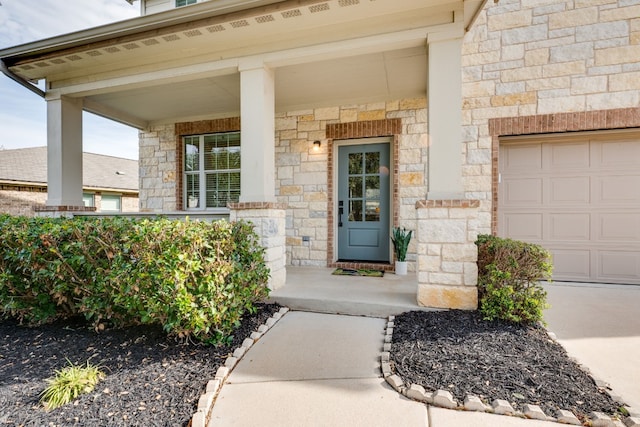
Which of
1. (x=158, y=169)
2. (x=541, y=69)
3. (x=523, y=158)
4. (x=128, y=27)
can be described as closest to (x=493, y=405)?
(x=523, y=158)

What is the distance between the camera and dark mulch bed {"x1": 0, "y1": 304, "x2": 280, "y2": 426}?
1689 mm

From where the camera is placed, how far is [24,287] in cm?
280

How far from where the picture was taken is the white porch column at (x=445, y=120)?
2928 mm

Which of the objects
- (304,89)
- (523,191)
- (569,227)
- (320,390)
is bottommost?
(320,390)

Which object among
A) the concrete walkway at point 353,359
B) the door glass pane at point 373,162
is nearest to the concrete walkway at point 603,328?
the concrete walkway at point 353,359

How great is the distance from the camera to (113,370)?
2115 mm

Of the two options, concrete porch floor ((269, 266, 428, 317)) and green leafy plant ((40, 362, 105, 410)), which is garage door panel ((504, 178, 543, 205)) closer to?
concrete porch floor ((269, 266, 428, 317))

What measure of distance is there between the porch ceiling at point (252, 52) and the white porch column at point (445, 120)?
0.77ft

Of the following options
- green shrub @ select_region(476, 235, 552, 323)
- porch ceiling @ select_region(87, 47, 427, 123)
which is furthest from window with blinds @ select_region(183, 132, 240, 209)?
green shrub @ select_region(476, 235, 552, 323)

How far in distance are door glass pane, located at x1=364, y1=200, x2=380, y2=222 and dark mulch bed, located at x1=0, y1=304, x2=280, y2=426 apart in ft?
8.98

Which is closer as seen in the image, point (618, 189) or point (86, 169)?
point (618, 189)

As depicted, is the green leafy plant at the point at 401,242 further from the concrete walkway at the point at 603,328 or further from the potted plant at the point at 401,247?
the concrete walkway at the point at 603,328

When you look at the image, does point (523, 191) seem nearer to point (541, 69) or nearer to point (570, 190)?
point (570, 190)

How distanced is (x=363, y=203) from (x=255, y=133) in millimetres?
2285
